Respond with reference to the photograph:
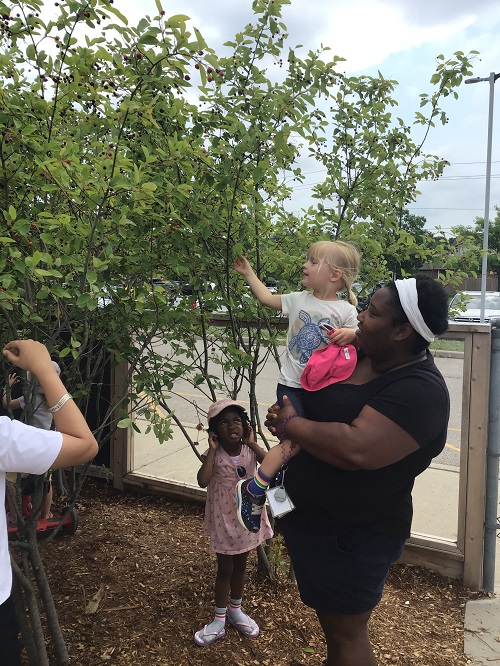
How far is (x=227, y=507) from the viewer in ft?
9.34

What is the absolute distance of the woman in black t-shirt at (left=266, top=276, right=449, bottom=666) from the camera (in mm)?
1658

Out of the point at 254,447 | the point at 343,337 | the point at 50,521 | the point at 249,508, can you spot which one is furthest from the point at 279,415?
the point at 50,521

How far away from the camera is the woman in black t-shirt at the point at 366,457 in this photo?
166 cm

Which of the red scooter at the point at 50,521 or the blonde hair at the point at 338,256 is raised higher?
the blonde hair at the point at 338,256

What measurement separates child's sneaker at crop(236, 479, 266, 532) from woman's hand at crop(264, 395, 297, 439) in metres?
0.37

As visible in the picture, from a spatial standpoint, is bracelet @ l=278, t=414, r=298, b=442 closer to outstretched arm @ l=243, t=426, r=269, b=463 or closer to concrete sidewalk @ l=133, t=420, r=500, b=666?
outstretched arm @ l=243, t=426, r=269, b=463

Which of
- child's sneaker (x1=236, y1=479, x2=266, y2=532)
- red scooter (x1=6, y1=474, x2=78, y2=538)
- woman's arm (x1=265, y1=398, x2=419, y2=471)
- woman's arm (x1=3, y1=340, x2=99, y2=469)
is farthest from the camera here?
red scooter (x1=6, y1=474, x2=78, y2=538)

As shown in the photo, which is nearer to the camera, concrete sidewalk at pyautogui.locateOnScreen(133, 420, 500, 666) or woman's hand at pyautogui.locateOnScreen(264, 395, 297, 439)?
woman's hand at pyautogui.locateOnScreen(264, 395, 297, 439)

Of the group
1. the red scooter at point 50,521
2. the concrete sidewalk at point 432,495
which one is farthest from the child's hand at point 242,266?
the red scooter at point 50,521

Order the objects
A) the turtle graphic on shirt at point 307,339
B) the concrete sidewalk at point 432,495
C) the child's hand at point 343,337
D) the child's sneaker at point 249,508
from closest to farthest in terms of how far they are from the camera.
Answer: the child's hand at point 343,337 < the child's sneaker at point 249,508 < the turtle graphic on shirt at point 307,339 < the concrete sidewalk at point 432,495

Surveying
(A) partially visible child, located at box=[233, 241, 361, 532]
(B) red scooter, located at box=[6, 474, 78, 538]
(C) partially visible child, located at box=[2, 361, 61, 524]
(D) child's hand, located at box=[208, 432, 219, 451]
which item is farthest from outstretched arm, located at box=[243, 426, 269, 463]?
(B) red scooter, located at box=[6, 474, 78, 538]

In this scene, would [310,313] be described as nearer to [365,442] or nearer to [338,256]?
[338,256]

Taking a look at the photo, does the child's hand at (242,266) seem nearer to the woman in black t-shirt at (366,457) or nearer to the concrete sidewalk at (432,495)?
the woman in black t-shirt at (366,457)

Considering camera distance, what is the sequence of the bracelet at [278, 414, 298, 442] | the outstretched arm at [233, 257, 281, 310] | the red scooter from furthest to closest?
the red scooter → the outstretched arm at [233, 257, 281, 310] → the bracelet at [278, 414, 298, 442]
